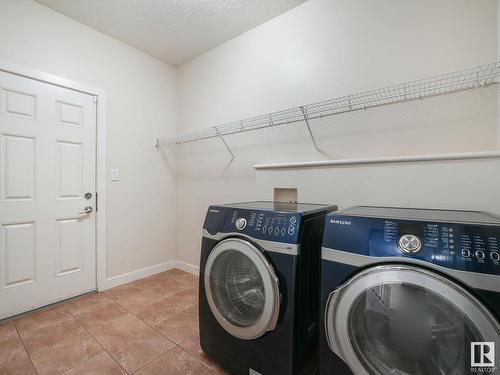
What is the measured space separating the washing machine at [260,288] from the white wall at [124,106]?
5.19 feet

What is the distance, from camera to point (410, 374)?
2.61 ft

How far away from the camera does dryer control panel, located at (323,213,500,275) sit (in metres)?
0.70

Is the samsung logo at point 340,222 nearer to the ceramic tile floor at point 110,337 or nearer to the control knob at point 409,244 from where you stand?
the control knob at point 409,244

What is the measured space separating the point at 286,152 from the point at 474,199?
4.03 ft

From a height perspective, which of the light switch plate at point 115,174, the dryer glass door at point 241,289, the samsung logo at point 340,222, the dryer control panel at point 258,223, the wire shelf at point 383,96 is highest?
the wire shelf at point 383,96

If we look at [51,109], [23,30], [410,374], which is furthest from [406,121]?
[23,30]

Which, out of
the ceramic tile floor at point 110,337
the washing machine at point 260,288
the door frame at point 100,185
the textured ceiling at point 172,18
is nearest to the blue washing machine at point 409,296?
the washing machine at point 260,288

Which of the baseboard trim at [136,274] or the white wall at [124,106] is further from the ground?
the white wall at [124,106]

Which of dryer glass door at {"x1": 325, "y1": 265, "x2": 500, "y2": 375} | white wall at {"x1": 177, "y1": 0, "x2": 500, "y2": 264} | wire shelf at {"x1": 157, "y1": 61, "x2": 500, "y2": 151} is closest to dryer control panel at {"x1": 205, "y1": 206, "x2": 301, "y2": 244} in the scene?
dryer glass door at {"x1": 325, "y1": 265, "x2": 500, "y2": 375}

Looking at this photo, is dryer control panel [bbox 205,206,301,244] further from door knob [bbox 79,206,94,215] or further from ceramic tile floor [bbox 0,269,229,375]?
door knob [bbox 79,206,94,215]

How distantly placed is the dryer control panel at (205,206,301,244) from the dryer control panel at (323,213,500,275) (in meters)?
0.18

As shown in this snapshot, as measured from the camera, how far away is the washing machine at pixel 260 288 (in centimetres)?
105

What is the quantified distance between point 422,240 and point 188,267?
2.56 metres

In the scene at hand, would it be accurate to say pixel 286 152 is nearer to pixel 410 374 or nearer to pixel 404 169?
pixel 404 169
